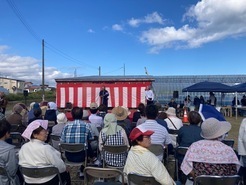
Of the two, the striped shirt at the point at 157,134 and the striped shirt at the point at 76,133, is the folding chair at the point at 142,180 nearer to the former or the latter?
the striped shirt at the point at 157,134

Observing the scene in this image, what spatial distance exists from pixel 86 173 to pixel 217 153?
1324 millimetres

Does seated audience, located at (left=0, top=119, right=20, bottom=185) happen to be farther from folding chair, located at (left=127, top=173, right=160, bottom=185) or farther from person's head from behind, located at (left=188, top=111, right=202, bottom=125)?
person's head from behind, located at (left=188, top=111, right=202, bottom=125)

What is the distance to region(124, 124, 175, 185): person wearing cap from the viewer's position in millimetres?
2508

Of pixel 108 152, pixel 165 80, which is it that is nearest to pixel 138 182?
pixel 108 152

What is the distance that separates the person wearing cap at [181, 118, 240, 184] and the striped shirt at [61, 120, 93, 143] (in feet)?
6.60

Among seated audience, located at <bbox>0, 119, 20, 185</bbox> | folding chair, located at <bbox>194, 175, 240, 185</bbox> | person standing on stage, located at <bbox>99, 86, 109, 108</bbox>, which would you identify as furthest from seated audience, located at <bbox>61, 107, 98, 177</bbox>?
person standing on stage, located at <bbox>99, 86, 109, 108</bbox>

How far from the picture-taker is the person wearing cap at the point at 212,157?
258 centimetres

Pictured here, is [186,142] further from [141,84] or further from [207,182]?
[141,84]

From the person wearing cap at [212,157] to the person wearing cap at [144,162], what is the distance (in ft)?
0.94

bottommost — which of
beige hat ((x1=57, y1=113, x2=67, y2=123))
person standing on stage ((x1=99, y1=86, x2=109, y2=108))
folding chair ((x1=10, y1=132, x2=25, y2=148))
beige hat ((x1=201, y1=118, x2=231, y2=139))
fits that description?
folding chair ((x1=10, y1=132, x2=25, y2=148))

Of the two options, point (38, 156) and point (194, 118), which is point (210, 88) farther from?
point (38, 156)

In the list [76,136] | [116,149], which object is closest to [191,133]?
[116,149]


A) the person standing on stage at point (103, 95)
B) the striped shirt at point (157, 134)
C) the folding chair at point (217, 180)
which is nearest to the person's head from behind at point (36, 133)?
the striped shirt at point (157, 134)

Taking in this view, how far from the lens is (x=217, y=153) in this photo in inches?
102
